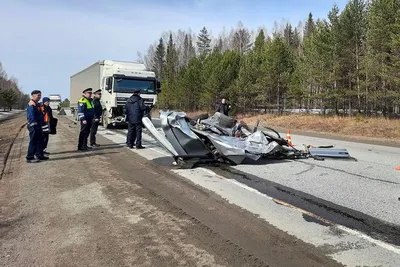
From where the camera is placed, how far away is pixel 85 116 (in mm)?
10992

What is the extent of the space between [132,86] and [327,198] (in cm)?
1450

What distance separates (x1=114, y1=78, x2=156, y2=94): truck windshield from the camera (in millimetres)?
18172

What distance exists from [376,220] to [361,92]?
23134 mm

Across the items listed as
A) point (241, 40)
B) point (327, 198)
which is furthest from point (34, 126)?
point (241, 40)

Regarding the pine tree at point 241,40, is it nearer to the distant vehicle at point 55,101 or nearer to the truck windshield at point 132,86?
the distant vehicle at point 55,101

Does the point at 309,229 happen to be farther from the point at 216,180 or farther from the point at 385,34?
the point at 385,34

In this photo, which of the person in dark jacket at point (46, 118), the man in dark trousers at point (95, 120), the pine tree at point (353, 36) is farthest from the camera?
the pine tree at point (353, 36)

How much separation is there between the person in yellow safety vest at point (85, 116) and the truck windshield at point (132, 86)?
694cm

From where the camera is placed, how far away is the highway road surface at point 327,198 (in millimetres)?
3846

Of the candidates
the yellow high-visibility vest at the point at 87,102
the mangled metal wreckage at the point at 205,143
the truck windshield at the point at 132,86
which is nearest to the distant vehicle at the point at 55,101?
the truck windshield at the point at 132,86

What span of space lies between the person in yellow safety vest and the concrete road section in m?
3.42

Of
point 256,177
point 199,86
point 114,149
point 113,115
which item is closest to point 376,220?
point 256,177

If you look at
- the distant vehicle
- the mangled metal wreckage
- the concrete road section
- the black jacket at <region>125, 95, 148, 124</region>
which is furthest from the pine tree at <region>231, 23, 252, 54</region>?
the concrete road section

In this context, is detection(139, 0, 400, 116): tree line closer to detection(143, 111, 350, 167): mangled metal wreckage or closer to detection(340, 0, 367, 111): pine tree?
detection(340, 0, 367, 111): pine tree
